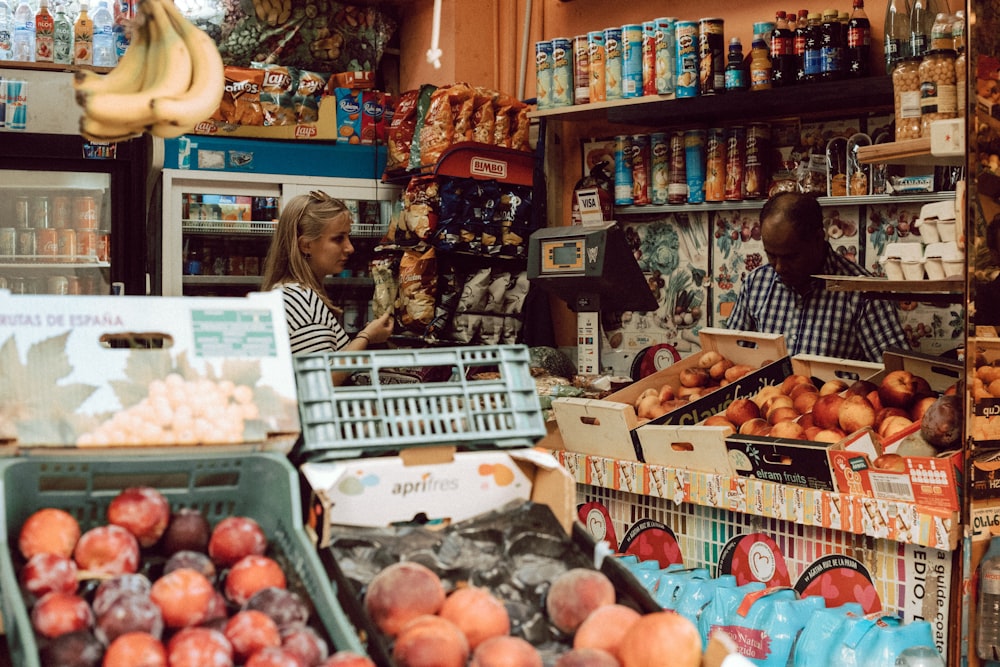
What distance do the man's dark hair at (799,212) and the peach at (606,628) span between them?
2.75m

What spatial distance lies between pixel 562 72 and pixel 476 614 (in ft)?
13.6

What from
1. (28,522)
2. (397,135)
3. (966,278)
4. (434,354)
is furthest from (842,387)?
(397,135)

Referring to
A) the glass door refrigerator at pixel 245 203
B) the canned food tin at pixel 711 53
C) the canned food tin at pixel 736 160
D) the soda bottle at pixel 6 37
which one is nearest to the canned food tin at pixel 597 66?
the canned food tin at pixel 711 53

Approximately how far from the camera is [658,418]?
334cm

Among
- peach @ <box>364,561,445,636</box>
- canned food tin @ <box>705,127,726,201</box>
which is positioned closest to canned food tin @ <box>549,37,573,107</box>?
canned food tin @ <box>705,127,726,201</box>

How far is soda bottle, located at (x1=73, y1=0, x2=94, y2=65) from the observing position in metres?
5.19

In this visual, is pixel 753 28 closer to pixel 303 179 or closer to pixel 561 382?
pixel 561 382

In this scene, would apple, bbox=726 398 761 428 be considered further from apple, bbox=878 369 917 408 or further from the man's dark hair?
the man's dark hair

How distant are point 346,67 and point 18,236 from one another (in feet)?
7.47

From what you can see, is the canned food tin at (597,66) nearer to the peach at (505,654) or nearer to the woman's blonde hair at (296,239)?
the woman's blonde hair at (296,239)

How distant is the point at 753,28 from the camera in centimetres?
462

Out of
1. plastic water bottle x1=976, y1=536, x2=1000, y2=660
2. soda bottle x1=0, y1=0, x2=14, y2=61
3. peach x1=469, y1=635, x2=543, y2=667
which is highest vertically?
soda bottle x1=0, y1=0, x2=14, y2=61

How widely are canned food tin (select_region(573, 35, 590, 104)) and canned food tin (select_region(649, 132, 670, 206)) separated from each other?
1.32ft

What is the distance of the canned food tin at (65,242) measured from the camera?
5082 mm
